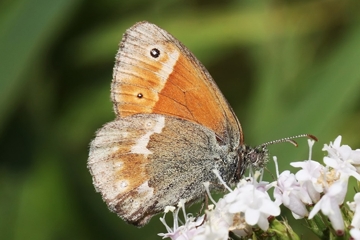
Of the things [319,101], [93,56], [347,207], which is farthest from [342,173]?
[93,56]

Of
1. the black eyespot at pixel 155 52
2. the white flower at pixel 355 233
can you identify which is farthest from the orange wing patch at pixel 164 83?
the white flower at pixel 355 233

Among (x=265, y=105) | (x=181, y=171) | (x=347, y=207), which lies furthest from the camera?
(x=265, y=105)

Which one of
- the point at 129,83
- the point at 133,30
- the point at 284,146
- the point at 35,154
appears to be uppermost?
the point at 133,30

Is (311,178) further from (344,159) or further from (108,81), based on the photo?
(108,81)

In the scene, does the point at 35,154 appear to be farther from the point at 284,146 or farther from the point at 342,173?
the point at 342,173

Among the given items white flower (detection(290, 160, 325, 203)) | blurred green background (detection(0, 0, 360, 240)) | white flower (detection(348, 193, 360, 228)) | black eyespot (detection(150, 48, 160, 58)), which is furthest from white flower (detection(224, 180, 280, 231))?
blurred green background (detection(0, 0, 360, 240))

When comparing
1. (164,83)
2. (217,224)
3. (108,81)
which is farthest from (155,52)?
(108,81)

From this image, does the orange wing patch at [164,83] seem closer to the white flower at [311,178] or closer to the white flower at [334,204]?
the white flower at [311,178]
